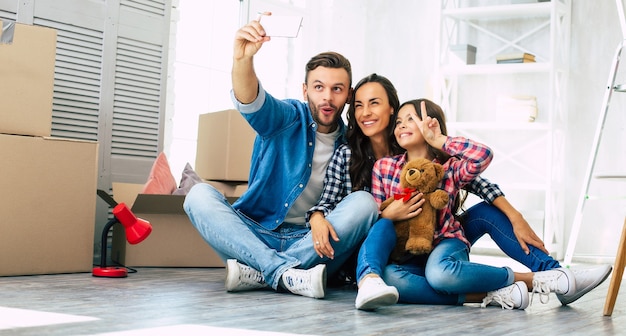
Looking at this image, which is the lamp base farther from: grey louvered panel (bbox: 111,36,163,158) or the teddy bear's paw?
the teddy bear's paw

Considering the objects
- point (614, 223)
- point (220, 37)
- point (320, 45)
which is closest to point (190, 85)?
point (220, 37)

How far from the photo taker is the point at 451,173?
209 cm

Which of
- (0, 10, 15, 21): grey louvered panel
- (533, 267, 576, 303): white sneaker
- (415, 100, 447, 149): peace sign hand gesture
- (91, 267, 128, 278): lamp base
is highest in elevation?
(0, 10, 15, 21): grey louvered panel

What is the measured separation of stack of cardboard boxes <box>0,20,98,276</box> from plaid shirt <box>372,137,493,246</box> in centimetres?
102

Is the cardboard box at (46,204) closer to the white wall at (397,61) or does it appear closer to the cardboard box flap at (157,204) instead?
the cardboard box flap at (157,204)

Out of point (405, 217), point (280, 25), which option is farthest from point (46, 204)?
point (405, 217)

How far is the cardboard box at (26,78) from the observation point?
2291 millimetres

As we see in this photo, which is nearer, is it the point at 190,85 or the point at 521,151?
the point at 190,85

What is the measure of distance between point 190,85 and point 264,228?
1.90 meters

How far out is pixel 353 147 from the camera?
2.21 meters

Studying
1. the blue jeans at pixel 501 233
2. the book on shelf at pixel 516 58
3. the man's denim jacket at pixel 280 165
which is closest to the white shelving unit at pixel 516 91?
the book on shelf at pixel 516 58

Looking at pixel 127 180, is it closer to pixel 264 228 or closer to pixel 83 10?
pixel 83 10

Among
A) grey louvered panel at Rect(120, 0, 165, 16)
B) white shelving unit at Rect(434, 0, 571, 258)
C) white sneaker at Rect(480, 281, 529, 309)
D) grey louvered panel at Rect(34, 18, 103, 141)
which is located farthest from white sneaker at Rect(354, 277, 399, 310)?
white shelving unit at Rect(434, 0, 571, 258)

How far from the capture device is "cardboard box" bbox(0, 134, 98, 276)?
229 cm
